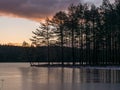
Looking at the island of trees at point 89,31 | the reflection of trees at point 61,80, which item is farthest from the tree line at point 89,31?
the reflection of trees at point 61,80

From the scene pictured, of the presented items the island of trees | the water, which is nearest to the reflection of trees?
the water

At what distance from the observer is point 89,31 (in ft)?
310

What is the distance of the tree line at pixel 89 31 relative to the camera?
8525cm

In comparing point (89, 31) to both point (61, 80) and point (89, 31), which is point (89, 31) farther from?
point (61, 80)

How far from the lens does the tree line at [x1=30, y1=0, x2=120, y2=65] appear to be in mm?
85250

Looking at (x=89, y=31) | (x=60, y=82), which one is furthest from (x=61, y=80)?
(x=89, y=31)

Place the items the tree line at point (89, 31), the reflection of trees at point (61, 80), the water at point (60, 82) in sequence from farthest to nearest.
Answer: the tree line at point (89, 31) < the reflection of trees at point (61, 80) < the water at point (60, 82)

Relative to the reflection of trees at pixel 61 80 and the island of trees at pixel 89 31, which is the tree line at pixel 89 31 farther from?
the reflection of trees at pixel 61 80

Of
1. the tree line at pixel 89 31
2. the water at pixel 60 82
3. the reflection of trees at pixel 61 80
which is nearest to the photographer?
the water at pixel 60 82

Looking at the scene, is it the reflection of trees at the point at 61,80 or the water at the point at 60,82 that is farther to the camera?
the reflection of trees at the point at 61,80

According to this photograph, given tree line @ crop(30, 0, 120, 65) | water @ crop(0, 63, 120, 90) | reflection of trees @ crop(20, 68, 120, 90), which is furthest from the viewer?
tree line @ crop(30, 0, 120, 65)

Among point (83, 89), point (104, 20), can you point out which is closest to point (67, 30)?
point (104, 20)

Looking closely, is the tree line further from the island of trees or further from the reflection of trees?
the reflection of trees

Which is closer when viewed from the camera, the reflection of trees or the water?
the water
